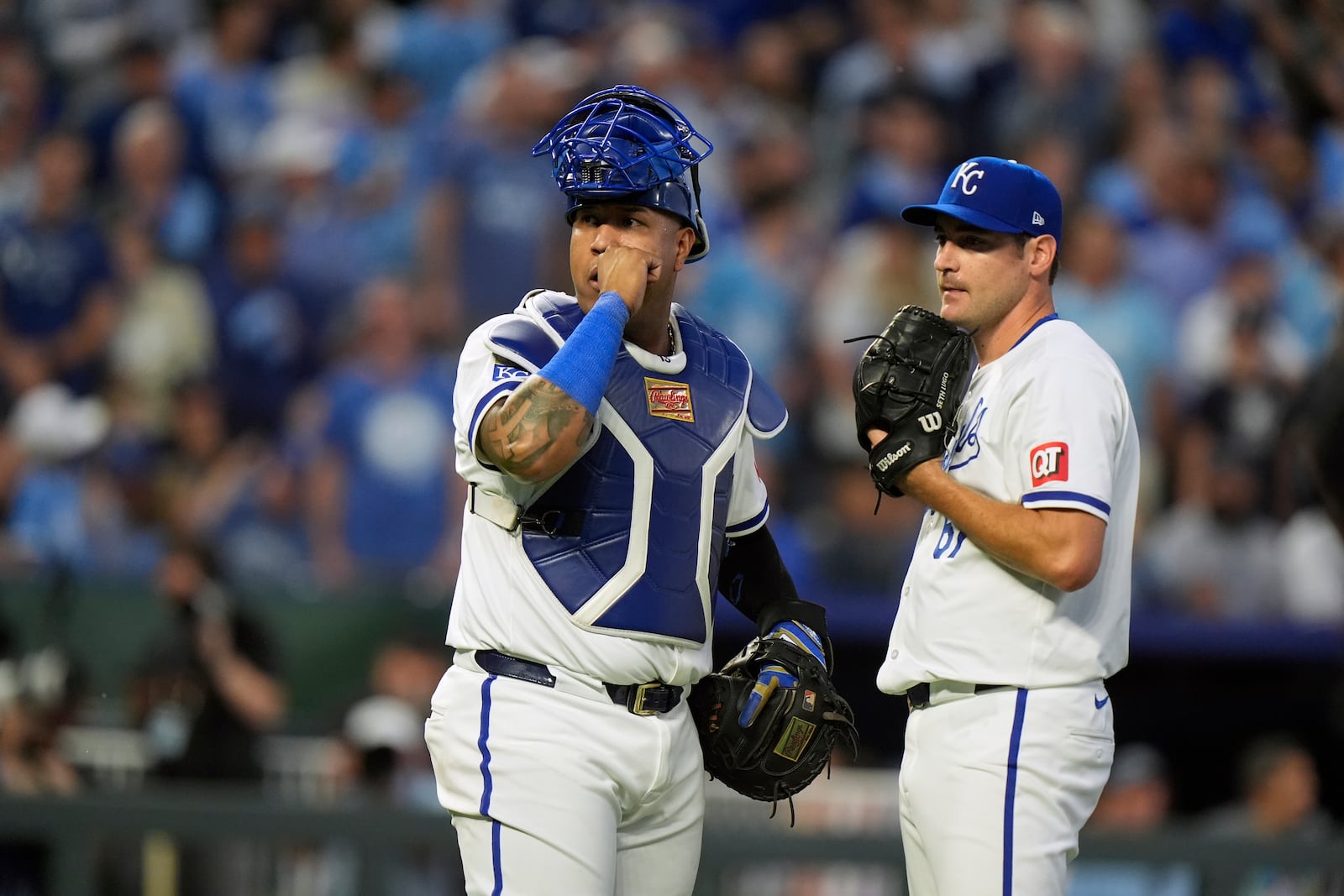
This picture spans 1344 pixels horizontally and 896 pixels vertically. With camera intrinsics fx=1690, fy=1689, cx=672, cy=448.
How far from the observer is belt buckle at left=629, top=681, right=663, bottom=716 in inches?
133

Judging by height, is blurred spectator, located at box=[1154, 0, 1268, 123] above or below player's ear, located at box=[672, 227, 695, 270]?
above

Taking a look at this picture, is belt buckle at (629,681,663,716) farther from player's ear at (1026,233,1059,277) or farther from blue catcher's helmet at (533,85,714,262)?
player's ear at (1026,233,1059,277)

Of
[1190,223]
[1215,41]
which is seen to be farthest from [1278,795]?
[1215,41]

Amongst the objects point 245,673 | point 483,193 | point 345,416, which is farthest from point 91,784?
point 483,193

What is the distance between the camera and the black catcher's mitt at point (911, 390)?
3525 millimetres

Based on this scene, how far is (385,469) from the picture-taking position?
8234 mm

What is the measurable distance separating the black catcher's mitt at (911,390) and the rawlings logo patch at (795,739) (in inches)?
20.6

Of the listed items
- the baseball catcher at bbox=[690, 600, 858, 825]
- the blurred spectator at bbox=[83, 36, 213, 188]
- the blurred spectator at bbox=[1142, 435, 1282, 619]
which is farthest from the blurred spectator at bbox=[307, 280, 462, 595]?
the baseball catcher at bbox=[690, 600, 858, 825]

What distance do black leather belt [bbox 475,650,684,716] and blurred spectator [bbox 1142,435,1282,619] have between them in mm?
4816

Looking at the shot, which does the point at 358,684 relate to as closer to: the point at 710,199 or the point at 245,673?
the point at 245,673

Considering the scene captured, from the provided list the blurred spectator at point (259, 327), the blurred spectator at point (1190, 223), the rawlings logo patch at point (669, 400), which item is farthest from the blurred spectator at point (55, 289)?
the rawlings logo patch at point (669, 400)

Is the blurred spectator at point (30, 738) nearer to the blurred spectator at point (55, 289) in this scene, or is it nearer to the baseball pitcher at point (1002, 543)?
the blurred spectator at point (55, 289)

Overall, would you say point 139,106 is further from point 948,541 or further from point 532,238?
point 948,541

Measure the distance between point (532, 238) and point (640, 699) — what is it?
5.77m
